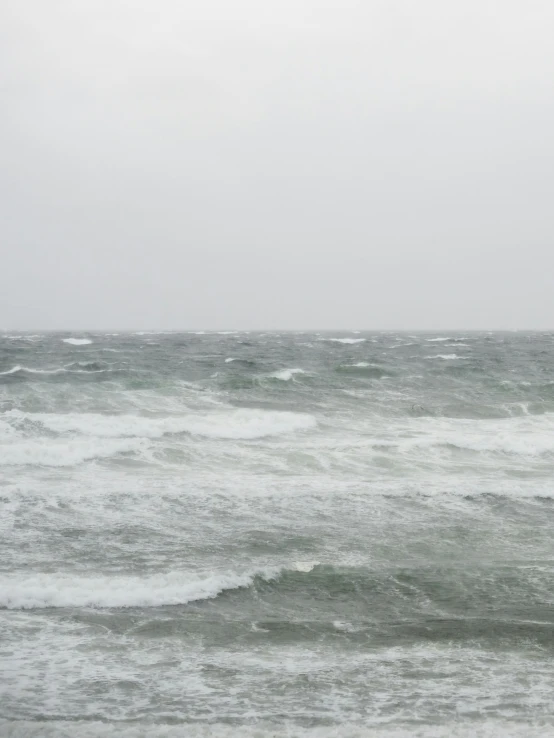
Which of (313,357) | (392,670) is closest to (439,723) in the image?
(392,670)

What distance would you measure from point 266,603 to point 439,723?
3.02 meters

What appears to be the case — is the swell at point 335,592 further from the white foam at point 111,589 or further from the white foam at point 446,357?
the white foam at point 446,357

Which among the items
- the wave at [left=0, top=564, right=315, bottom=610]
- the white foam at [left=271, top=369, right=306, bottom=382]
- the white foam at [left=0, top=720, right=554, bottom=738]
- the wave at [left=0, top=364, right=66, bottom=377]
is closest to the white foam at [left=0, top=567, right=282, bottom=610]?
the wave at [left=0, top=564, right=315, bottom=610]

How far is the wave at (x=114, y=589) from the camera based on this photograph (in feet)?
25.8

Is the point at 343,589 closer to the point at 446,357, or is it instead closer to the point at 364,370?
the point at 364,370

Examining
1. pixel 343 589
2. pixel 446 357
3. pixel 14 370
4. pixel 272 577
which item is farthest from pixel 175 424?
pixel 446 357

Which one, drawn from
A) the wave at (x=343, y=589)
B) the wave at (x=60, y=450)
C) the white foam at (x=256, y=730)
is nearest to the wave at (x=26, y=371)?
the wave at (x=60, y=450)

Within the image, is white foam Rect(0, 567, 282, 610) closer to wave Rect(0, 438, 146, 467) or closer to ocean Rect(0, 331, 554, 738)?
ocean Rect(0, 331, 554, 738)

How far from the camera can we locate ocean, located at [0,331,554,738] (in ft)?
18.8

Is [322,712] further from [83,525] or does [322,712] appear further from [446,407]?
[446,407]

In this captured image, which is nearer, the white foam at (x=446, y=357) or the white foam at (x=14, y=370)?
the white foam at (x=14, y=370)

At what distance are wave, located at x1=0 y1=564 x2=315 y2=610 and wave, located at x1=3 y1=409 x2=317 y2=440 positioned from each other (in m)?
10.3

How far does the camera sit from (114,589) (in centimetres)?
819

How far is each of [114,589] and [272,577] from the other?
2.09m
